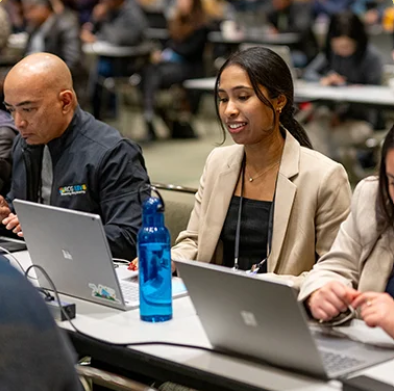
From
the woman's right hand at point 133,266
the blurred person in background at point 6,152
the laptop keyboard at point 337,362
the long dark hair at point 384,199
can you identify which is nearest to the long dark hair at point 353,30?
the blurred person in background at point 6,152

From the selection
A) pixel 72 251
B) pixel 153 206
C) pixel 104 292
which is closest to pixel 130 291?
pixel 104 292

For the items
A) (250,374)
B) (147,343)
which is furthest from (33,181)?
(250,374)

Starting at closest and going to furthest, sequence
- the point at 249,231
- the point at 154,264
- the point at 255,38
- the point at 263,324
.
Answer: the point at 263,324 < the point at 154,264 < the point at 249,231 < the point at 255,38

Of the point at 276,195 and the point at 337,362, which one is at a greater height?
the point at 276,195

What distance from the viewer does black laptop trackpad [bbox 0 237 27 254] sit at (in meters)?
3.20

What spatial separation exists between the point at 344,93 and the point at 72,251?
5.00 meters

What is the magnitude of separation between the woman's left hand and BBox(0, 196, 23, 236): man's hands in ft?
3.94

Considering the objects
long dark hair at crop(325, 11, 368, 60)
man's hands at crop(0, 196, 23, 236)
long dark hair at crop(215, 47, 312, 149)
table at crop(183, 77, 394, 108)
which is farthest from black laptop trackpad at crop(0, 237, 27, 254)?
long dark hair at crop(325, 11, 368, 60)

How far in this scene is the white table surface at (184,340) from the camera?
1.99 meters

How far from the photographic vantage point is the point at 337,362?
6.82 feet

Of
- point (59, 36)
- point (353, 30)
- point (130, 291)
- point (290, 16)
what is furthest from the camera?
point (290, 16)

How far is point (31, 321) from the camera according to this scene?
1386 mm

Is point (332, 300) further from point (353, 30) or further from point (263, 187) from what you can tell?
point (353, 30)

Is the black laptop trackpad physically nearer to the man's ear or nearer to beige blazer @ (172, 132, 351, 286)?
the man's ear
